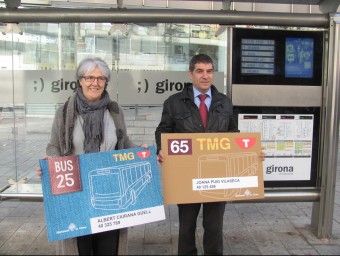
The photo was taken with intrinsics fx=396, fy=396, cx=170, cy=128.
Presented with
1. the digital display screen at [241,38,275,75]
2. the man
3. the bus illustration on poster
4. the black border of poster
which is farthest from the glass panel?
the bus illustration on poster

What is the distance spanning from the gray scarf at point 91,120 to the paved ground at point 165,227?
157 centimetres

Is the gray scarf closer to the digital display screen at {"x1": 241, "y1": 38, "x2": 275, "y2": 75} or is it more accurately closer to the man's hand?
the man's hand

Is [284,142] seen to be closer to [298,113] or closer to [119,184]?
[298,113]

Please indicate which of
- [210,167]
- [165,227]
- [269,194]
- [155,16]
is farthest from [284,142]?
[155,16]

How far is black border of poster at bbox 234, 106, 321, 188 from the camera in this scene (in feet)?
13.0

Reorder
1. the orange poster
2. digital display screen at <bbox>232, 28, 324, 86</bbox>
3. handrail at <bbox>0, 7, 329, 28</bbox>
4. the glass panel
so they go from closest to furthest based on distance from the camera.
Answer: the orange poster < handrail at <bbox>0, 7, 329, 28</bbox> < digital display screen at <bbox>232, 28, 324, 86</bbox> < the glass panel

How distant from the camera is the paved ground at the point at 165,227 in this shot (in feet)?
12.4

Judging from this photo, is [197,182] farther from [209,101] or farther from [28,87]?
[28,87]

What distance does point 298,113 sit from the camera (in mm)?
4004

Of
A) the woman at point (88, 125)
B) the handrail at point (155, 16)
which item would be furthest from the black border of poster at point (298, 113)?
the woman at point (88, 125)

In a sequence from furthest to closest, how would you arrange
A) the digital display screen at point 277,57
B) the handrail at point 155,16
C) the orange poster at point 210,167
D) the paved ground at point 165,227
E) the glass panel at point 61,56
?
the glass panel at point 61,56
the digital display screen at point 277,57
the paved ground at point 165,227
the handrail at point 155,16
the orange poster at point 210,167

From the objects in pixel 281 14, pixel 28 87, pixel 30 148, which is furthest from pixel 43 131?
pixel 281 14

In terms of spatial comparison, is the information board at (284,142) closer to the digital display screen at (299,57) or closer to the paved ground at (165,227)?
the digital display screen at (299,57)

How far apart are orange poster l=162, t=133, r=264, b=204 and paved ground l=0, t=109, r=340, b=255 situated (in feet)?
3.23
